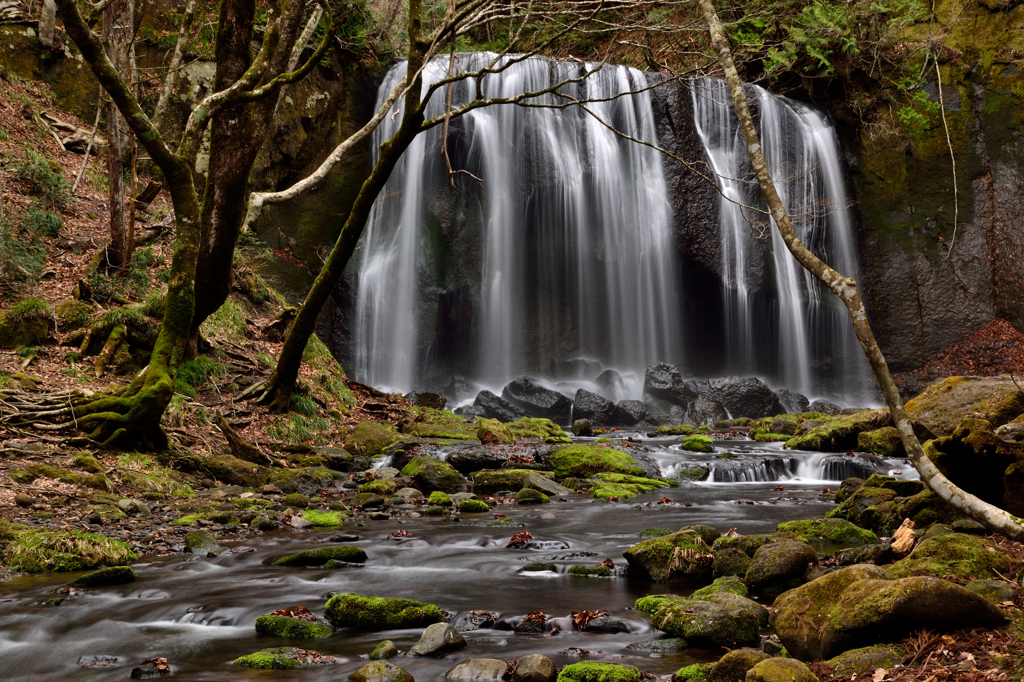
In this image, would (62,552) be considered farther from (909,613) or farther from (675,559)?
(909,613)

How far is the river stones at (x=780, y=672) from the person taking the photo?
2635mm

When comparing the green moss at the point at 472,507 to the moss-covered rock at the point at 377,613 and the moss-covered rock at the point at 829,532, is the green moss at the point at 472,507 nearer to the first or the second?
the moss-covered rock at the point at 829,532

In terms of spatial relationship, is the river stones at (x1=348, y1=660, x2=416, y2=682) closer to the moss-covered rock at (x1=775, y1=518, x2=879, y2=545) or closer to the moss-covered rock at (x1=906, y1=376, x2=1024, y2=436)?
the moss-covered rock at (x1=775, y1=518, x2=879, y2=545)

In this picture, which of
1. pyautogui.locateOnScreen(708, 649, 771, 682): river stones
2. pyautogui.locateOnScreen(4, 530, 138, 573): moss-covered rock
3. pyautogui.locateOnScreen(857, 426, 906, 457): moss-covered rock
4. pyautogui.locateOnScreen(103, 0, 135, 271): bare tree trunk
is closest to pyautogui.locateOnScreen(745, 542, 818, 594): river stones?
pyautogui.locateOnScreen(708, 649, 771, 682): river stones

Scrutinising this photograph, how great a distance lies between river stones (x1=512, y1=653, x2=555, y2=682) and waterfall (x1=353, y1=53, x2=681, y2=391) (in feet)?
55.5

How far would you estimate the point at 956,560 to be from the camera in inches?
150

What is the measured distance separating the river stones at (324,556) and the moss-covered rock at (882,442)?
387 inches

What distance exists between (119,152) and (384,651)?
9866 millimetres

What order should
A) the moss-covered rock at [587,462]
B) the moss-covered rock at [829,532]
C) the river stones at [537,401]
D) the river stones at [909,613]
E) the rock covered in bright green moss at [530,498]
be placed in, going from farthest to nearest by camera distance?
the river stones at [537,401] → the moss-covered rock at [587,462] → the rock covered in bright green moss at [530,498] → the moss-covered rock at [829,532] → the river stones at [909,613]

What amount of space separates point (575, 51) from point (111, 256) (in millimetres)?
17246

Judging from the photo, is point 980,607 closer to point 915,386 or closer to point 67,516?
point 67,516

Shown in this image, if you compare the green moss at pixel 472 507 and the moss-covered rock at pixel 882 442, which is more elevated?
the moss-covered rock at pixel 882 442

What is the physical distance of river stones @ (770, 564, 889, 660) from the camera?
319 centimetres

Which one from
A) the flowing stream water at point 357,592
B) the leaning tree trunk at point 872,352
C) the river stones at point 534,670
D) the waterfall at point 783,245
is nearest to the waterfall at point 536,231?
the waterfall at point 783,245
